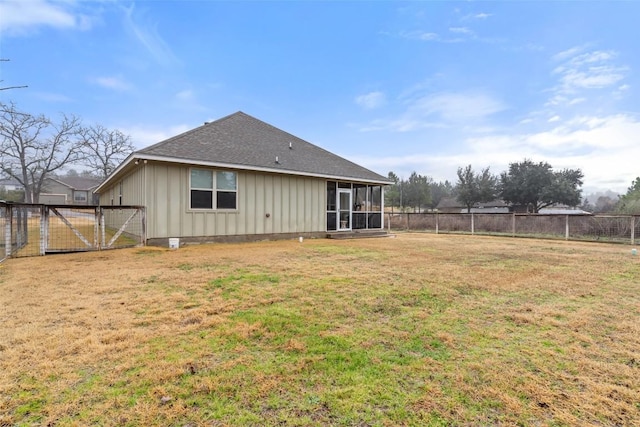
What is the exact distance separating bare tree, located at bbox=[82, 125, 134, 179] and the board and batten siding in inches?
1051

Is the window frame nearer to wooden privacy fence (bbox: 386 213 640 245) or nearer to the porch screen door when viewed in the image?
the porch screen door

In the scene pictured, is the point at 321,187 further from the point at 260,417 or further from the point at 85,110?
the point at 85,110

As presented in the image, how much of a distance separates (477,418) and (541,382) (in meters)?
0.76

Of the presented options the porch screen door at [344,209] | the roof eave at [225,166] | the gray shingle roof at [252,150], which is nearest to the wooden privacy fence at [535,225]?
the gray shingle roof at [252,150]

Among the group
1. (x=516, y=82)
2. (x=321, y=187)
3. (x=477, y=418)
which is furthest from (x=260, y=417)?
(x=516, y=82)

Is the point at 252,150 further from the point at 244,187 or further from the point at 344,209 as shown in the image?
the point at 344,209

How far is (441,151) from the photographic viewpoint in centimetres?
2441

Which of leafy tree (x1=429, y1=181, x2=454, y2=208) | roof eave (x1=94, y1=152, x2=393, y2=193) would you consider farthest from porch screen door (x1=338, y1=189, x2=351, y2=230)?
leafy tree (x1=429, y1=181, x2=454, y2=208)

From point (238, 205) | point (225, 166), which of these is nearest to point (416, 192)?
point (238, 205)

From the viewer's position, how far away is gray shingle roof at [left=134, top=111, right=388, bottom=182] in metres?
9.41

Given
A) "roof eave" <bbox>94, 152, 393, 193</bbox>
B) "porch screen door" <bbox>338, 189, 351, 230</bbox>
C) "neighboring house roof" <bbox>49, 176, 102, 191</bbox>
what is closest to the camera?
"roof eave" <bbox>94, 152, 393, 193</bbox>

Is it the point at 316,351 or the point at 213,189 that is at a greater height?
the point at 213,189

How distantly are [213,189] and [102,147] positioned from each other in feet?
109

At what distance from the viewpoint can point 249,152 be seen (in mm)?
10977
